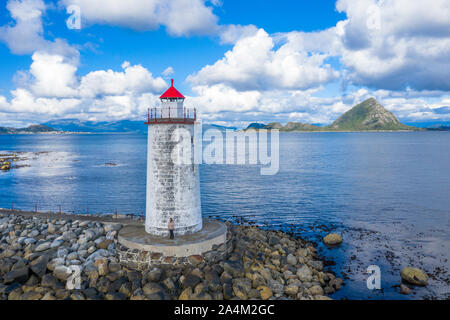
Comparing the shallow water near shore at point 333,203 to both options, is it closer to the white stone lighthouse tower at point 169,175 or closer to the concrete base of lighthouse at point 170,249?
the concrete base of lighthouse at point 170,249

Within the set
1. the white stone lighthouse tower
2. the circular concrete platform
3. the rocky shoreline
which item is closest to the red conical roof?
the white stone lighthouse tower

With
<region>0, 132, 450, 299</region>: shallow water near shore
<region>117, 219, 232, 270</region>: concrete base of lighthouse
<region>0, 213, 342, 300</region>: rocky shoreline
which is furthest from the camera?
<region>0, 132, 450, 299</region>: shallow water near shore

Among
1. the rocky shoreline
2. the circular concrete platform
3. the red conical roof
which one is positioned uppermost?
the red conical roof

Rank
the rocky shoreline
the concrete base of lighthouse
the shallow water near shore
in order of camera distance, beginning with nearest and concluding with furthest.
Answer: the rocky shoreline, the concrete base of lighthouse, the shallow water near shore

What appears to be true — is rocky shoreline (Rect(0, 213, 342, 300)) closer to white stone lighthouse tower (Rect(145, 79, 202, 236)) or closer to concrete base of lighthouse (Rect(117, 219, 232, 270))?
concrete base of lighthouse (Rect(117, 219, 232, 270))

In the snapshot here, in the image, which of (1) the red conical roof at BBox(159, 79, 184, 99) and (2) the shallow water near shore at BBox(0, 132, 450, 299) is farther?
(2) the shallow water near shore at BBox(0, 132, 450, 299)

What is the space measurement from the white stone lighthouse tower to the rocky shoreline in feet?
8.18

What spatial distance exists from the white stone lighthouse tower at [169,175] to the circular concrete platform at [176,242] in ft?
1.99

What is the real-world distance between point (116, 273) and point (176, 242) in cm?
319

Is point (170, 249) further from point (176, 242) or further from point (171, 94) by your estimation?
point (171, 94)

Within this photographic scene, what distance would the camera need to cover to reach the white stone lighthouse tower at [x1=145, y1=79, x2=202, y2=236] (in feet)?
56.0

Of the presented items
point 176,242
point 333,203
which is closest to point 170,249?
point 176,242

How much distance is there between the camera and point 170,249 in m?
16.4
